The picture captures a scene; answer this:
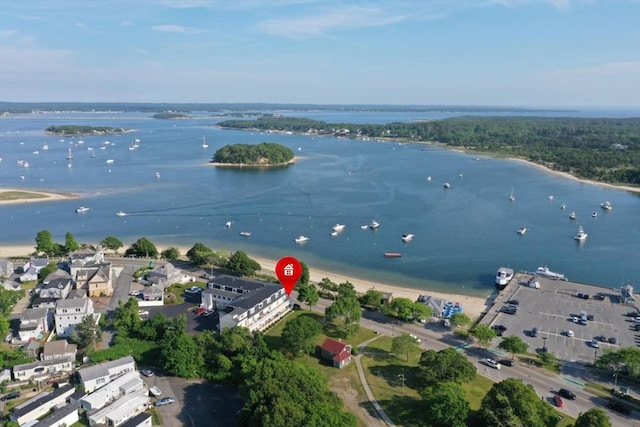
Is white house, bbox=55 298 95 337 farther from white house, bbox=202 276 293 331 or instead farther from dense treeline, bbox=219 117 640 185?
dense treeline, bbox=219 117 640 185

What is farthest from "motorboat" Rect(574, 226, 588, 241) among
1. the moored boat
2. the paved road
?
the moored boat

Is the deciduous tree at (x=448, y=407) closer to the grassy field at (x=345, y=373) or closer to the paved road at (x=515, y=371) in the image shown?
the grassy field at (x=345, y=373)

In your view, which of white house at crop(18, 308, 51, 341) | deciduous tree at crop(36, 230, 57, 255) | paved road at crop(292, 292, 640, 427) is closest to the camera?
paved road at crop(292, 292, 640, 427)

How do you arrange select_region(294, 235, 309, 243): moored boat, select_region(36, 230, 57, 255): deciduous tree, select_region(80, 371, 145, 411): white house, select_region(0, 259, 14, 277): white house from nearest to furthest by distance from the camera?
1. select_region(80, 371, 145, 411): white house
2. select_region(0, 259, 14, 277): white house
3. select_region(36, 230, 57, 255): deciduous tree
4. select_region(294, 235, 309, 243): moored boat

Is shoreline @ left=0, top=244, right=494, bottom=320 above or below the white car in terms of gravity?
below

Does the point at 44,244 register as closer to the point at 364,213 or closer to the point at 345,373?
the point at 345,373

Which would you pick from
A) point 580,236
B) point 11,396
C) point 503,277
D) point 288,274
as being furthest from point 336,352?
point 580,236

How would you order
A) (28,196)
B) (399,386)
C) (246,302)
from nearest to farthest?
(399,386) → (246,302) → (28,196)
